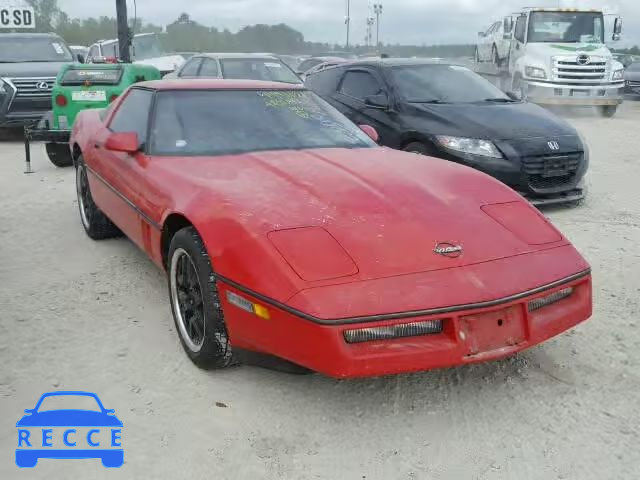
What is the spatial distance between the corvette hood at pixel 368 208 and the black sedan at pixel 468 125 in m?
2.35

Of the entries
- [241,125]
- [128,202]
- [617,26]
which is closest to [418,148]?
[241,125]

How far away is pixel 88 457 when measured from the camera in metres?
2.45

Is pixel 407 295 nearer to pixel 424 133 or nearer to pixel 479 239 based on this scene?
pixel 479 239

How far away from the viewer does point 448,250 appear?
2.68m

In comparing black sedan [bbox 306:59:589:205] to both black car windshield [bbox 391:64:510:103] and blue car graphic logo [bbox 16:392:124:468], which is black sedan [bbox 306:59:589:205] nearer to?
black car windshield [bbox 391:64:510:103]

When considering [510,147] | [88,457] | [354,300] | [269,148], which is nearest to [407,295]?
[354,300]

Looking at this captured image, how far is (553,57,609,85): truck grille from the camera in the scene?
13898 millimetres

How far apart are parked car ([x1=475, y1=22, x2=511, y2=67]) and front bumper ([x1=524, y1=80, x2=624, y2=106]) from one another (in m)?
1.78

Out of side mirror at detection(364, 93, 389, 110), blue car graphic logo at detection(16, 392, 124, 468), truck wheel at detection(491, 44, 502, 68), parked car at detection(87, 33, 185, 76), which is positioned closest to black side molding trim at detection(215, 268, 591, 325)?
blue car graphic logo at detection(16, 392, 124, 468)

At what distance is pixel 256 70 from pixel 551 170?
217 inches

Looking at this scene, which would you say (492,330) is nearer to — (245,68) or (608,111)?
(245,68)

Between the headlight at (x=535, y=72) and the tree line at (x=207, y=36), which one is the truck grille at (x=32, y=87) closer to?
the headlight at (x=535, y=72)

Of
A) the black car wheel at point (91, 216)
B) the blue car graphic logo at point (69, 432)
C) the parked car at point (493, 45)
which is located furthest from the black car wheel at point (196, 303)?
the parked car at point (493, 45)

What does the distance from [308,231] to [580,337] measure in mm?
1622
